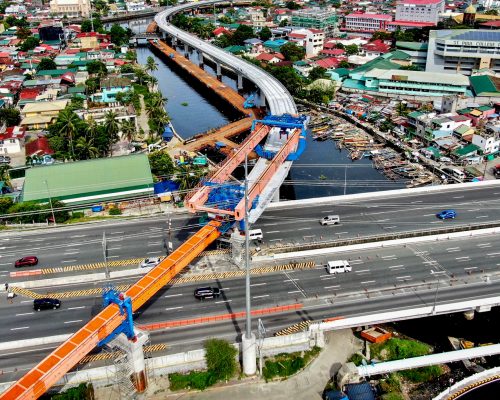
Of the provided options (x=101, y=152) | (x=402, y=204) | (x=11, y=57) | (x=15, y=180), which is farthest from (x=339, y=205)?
(x=11, y=57)

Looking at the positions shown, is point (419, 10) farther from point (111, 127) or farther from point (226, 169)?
point (226, 169)

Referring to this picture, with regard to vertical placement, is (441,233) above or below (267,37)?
below

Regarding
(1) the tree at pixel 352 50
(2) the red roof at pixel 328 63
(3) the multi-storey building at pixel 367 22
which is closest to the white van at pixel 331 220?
(2) the red roof at pixel 328 63

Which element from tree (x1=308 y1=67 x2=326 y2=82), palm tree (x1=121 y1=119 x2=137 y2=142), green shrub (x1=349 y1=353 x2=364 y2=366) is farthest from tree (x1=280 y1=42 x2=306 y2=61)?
green shrub (x1=349 y1=353 x2=364 y2=366)

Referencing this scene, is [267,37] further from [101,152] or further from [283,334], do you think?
[283,334]

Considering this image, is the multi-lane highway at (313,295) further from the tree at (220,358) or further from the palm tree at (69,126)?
the palm tree at (69,126)

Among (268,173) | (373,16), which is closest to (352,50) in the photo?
(373,16)
